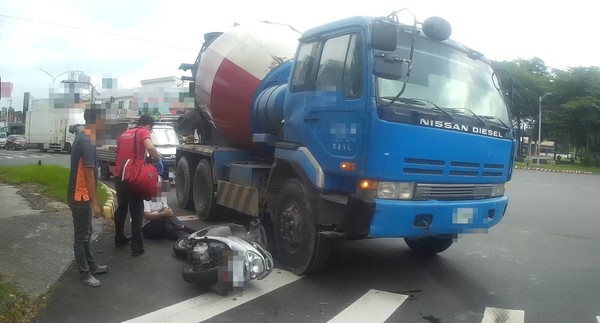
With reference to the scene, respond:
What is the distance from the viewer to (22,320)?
4.03 meters

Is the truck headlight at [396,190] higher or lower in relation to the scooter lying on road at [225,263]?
higher

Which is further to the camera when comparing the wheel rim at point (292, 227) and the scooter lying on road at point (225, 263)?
the wheel rim at point (292, 227)

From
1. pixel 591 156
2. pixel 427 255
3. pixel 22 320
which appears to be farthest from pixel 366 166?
pixel 591 156

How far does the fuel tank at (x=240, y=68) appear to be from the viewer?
24.3 feet

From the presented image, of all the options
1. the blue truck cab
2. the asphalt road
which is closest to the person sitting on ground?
the asphalt road

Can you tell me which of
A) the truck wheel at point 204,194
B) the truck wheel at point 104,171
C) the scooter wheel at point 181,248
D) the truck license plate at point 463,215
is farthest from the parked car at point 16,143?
the truck license plate at point 463,215

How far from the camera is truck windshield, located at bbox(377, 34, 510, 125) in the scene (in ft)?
15.9

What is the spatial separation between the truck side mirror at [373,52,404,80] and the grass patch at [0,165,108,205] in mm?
6299

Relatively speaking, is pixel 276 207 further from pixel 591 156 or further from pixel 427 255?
pixel 591 156

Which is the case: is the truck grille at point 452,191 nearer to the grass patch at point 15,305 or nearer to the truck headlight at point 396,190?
the truck headlight at point 396,190

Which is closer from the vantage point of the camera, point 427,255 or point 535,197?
point 427,255

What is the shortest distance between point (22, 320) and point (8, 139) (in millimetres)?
50943

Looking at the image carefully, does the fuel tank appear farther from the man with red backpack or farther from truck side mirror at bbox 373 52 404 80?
truck side mirror at bbox 373 52 404 80

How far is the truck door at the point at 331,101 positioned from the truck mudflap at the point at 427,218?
1.67 ft
